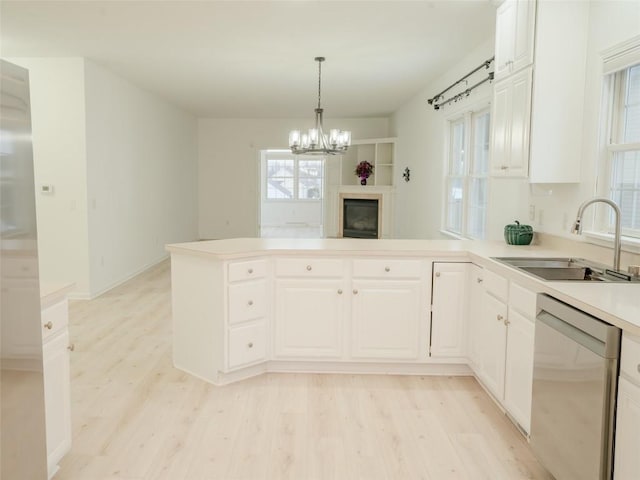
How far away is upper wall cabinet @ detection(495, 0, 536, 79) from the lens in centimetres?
316

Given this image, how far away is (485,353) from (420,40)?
299 centimetres

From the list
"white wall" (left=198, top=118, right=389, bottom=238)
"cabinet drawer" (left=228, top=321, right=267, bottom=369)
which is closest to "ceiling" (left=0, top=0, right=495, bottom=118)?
"cabinet drawer" (left=228, top=321, right=267, bottom=369)

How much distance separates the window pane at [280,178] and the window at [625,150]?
11385 mm

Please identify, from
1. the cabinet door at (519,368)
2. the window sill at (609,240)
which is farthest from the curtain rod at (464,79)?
the cabinet door at (519,368)

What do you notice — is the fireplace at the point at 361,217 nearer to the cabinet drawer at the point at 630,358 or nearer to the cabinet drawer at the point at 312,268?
the cabinet drawer at the point at 312,268

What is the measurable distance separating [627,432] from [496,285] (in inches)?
50.6

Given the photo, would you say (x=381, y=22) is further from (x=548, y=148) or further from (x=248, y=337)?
(x=248, y=337)

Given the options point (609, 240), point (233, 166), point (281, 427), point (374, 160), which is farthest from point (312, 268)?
point (233, 166)

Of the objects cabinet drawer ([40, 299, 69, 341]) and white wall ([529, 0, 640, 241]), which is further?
white wall ([529, 0, 640, 241])

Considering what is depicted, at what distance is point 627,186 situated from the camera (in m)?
2.90

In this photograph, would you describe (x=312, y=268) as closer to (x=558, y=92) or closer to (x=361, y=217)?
(x=558, y=92)

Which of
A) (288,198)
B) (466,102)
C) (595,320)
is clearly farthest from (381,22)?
(288,198)

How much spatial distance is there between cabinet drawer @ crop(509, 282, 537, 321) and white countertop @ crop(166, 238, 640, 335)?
38 millimetres

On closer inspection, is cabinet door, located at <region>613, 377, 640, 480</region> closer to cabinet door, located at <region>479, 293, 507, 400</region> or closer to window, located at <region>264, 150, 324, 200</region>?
cabinet door, located at <region>479, 293, 507, 400</region>
